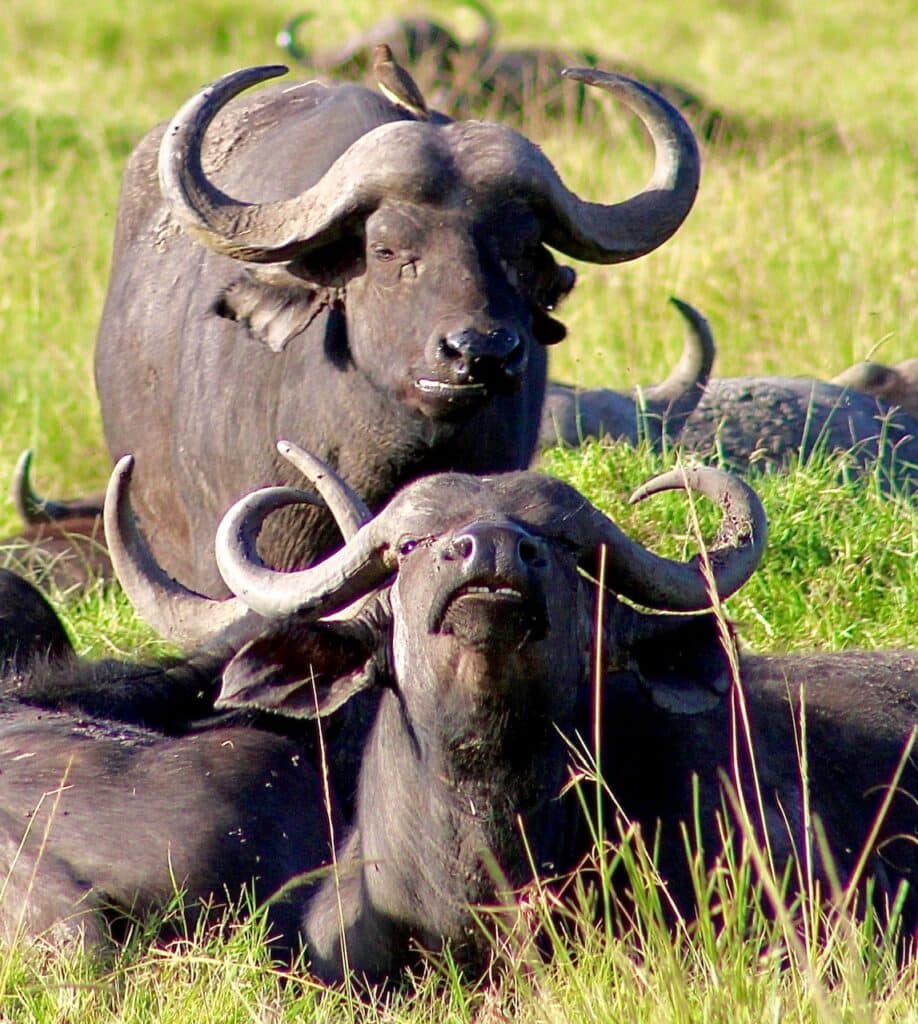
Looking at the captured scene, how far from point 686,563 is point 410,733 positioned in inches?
27.3

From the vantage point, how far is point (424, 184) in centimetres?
565

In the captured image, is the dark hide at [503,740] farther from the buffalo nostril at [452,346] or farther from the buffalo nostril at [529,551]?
the buffalo nostril at [452,346]

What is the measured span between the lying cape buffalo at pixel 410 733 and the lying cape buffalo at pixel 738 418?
8.46 ft

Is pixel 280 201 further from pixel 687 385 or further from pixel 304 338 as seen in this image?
pixel 687 385

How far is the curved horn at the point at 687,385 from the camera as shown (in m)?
8.05

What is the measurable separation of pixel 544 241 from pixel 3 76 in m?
11.2

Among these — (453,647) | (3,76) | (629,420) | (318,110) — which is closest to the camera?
(453,647)

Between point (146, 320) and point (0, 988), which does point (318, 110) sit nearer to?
point (146, 320)

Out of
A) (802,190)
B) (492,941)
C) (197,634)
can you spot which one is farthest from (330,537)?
(802,190)

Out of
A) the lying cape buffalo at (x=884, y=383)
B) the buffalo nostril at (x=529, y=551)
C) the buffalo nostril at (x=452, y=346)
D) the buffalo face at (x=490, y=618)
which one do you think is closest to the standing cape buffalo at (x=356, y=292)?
the buffalo nostril at (x=452, y=346)

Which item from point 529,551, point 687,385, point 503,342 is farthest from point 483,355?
point 687,385

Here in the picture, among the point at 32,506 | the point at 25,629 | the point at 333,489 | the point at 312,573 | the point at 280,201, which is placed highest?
the point at 280,201

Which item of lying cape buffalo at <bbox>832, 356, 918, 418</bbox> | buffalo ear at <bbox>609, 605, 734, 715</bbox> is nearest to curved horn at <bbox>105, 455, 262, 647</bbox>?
buffalo ear at <bbox>609, 605, 734, 715</bbox>

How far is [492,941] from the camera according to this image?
4.39 metres
